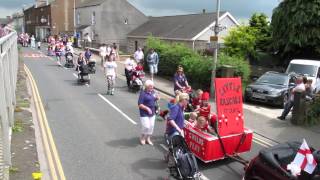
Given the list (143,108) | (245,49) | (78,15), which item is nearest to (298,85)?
(143,108)

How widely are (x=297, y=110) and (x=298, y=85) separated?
1.06m

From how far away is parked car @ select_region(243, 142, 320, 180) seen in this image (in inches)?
255

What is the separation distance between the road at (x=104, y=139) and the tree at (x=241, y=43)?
18328 millimetres

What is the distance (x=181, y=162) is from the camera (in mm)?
8109

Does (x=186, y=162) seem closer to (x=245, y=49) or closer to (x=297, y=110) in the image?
(x=297, y=110)

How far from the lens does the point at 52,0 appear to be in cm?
8438

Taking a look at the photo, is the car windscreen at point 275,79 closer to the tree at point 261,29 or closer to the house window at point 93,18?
the tree at point 261,29

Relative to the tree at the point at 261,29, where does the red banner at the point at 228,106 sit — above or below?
below

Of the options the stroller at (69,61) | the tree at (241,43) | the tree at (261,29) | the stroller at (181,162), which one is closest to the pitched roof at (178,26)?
the tree at (261,29)

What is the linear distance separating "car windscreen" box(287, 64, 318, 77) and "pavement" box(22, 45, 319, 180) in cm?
546

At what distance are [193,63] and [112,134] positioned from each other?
10042 mm

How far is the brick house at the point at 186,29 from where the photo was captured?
45250mm

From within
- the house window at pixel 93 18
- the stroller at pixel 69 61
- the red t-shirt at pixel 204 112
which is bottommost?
the red t-shirt at pixel 204 112

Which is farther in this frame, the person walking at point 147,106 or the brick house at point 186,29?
the brick house at point 186,29
